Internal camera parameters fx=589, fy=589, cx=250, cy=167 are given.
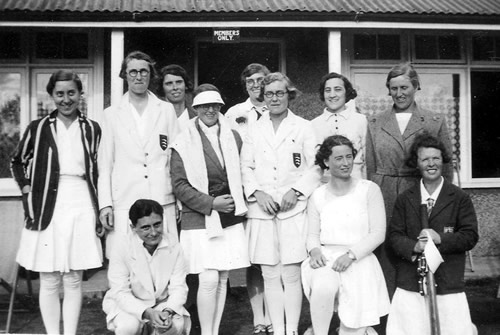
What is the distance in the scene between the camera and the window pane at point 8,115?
25.3 ft

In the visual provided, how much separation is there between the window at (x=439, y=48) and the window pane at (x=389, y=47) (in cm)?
26

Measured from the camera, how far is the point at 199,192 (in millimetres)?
4293

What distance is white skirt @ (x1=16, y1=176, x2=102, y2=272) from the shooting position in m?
4.15

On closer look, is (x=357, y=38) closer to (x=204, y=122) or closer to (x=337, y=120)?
(x=337, y=120)

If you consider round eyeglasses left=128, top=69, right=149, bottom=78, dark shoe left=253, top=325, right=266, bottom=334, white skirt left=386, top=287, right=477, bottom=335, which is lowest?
dark shoe left=253, top=325, right=266, bottom=334

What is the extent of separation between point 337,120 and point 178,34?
404 cm

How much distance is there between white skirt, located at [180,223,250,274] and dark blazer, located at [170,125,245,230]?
0.07m

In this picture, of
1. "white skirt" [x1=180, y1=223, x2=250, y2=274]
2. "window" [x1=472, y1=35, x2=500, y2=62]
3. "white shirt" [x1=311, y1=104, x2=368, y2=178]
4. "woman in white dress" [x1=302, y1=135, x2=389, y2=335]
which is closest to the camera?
"woman in white dress" [x1=302, y1=135, x2=389, y2=335]

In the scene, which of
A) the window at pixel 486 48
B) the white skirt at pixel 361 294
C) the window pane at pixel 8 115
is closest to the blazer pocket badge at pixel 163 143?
the white skirt at pixel 361 294

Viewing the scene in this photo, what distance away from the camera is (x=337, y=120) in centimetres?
464

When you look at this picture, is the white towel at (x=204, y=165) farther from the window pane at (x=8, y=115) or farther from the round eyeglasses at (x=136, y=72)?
the window pane at (x=8, y=115)

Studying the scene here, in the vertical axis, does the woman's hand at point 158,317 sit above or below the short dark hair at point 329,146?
below

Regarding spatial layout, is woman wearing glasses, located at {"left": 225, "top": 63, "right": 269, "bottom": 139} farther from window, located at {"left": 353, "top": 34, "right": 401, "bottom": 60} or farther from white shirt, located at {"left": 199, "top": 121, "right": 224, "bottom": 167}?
window, located at {"left": 353, "top": 34, "right": 401, "bottom": 60}

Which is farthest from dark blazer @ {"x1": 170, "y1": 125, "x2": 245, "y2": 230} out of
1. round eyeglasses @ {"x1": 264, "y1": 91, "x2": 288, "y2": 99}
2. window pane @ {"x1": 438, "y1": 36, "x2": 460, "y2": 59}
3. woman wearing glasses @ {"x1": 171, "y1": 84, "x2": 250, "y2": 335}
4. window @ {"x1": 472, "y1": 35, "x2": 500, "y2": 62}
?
window @ {"x1": 472, "y1": 35, "x2": 500, "y2": 62}
